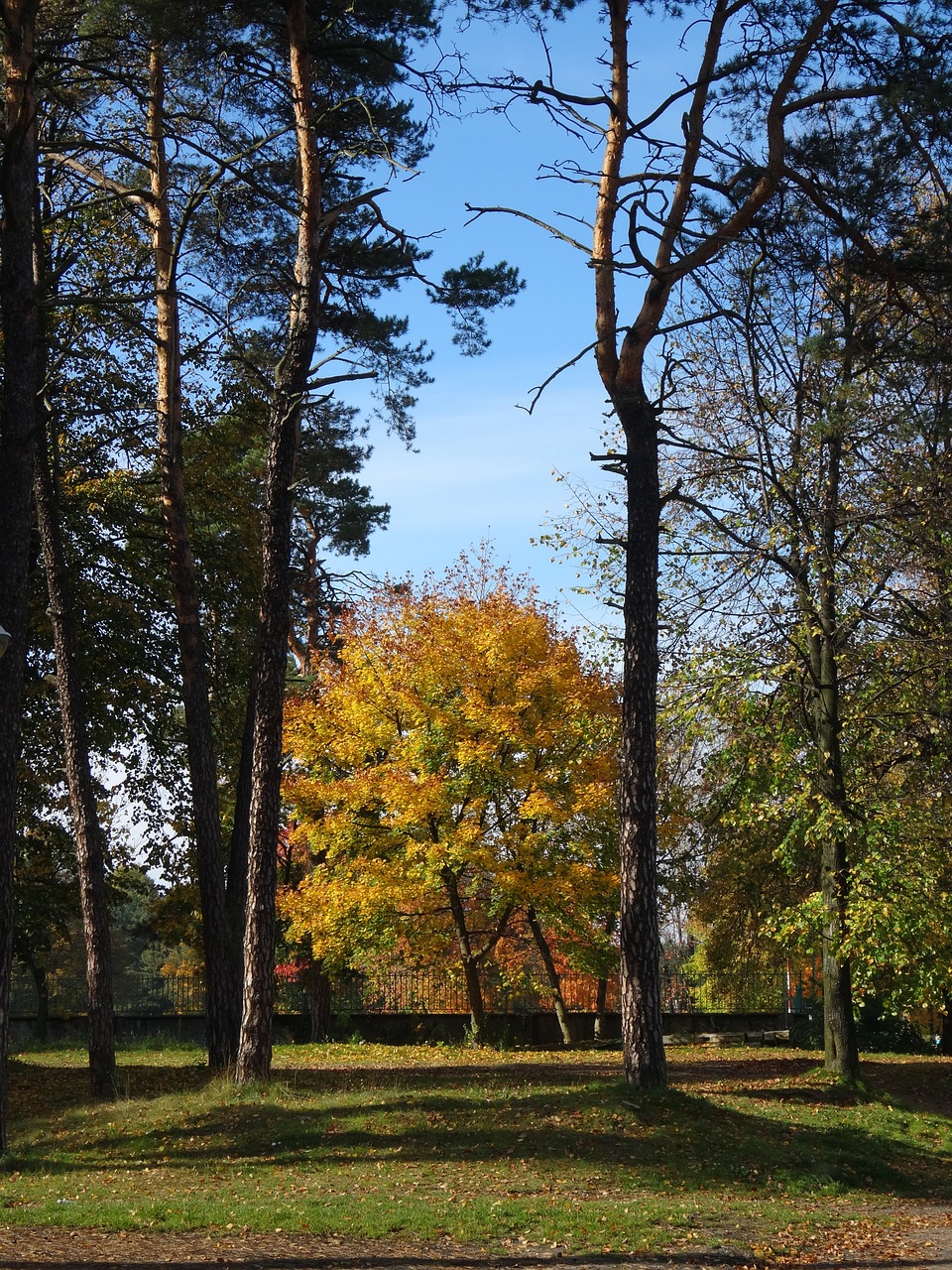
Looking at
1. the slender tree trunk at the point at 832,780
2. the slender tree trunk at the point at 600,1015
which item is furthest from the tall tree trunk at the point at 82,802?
the slender tree trunk at the point at 600,1015

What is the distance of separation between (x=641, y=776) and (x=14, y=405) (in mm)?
7390

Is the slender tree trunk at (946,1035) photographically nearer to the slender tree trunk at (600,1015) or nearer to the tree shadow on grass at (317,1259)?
the slender tree trunk at (600,1015)

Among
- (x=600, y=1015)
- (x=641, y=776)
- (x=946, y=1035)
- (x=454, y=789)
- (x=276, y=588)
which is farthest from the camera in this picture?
(x=600, y=1015)

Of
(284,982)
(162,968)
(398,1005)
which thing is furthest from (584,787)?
(162,968)

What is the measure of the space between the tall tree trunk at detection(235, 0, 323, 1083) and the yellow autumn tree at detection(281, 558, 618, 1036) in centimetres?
635

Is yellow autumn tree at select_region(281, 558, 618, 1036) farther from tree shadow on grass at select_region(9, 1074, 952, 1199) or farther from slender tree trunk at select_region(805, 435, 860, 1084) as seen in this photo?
tree shadow on grass at select_region(9, 1074, 952, 1199)

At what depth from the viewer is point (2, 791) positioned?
36.0 feet

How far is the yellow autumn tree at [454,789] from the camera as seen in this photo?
778 inches

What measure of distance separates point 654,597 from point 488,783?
757cm

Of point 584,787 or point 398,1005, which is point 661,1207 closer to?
point 584,787

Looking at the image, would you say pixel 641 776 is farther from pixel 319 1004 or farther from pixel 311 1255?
pixel 319 1004

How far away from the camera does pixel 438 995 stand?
84.6 ft

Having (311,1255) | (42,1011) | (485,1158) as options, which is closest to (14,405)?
(311,1255)

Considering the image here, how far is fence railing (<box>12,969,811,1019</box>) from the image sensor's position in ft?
84.7
